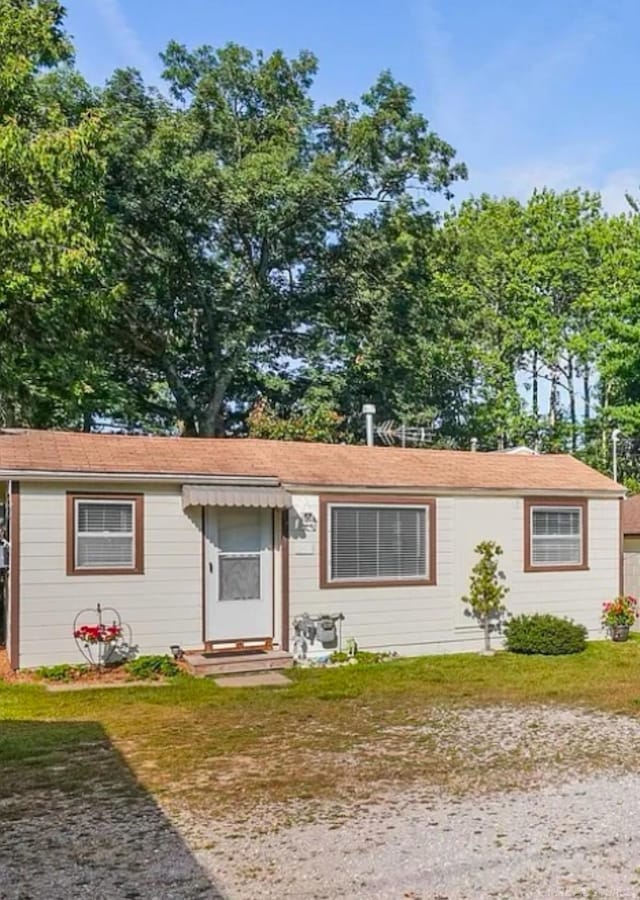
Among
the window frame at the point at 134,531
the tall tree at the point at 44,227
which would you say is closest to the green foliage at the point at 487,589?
the window frame at the point at 134,531

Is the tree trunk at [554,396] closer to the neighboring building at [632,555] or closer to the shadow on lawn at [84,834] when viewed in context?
the neighboring building at [632,555]

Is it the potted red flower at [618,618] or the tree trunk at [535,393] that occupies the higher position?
the tree trunk at [535,393]

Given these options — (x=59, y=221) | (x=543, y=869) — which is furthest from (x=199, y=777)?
(x=59, y=221)

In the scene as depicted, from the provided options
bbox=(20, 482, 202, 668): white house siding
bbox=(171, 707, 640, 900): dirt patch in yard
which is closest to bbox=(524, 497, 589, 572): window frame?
bbox=(20, 482, 202, 668): white house siding

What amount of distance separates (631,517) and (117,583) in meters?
9.77

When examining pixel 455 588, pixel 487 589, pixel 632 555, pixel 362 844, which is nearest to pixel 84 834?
pixel 362 844

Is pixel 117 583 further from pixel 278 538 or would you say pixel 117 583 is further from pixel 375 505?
pixel 375 505

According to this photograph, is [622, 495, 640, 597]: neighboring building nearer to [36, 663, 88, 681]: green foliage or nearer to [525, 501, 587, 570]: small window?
[525, 501, 587, 570]: small window

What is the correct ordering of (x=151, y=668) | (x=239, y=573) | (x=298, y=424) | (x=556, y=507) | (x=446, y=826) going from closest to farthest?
(x=446, y=826) < (x=151, y=668) < (x=239, y=573) < (x=556, y=507) < (x=298, y=424)

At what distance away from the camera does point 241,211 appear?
854 inches

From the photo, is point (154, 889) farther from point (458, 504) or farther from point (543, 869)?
point (458, 504)

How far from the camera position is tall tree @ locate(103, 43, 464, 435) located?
70.7ft

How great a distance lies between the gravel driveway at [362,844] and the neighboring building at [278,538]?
4941mm

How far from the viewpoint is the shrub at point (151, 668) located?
962 centimetres
